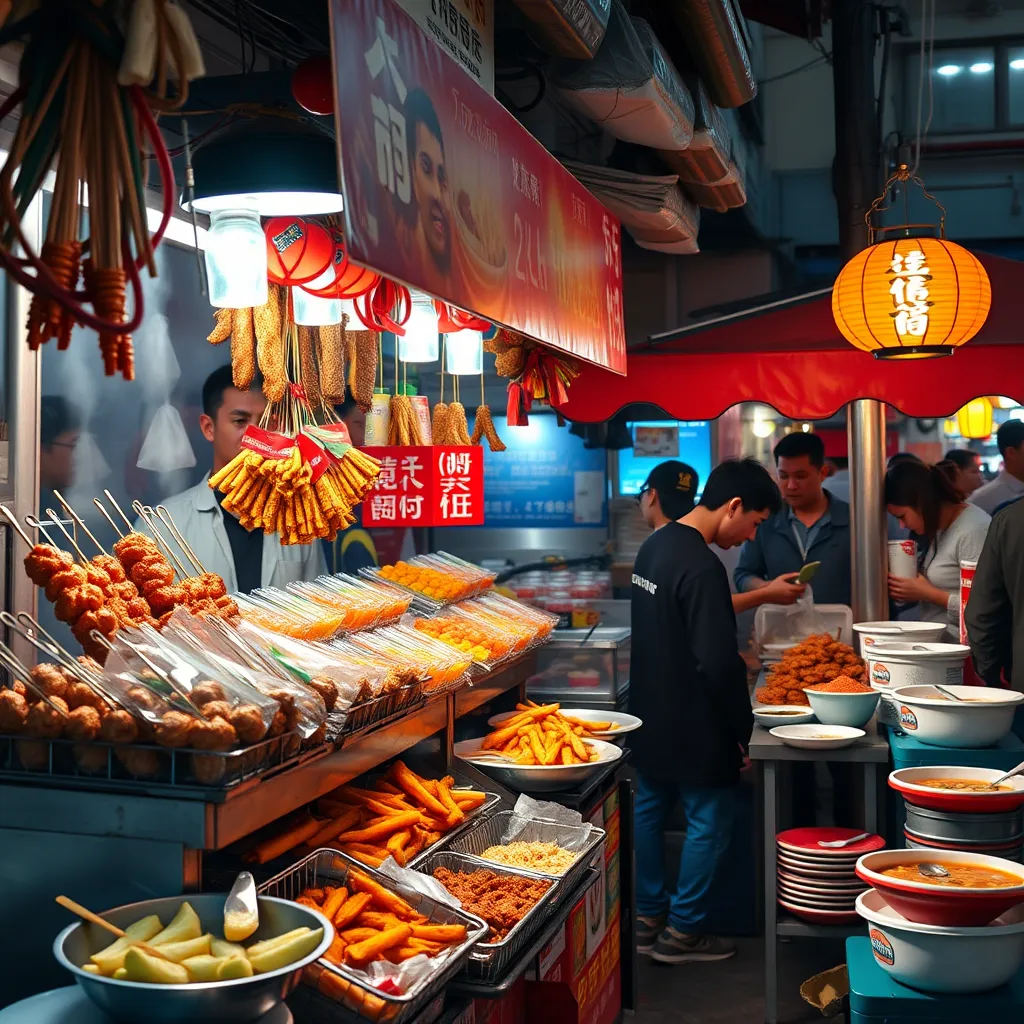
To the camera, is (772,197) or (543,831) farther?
(772,197)

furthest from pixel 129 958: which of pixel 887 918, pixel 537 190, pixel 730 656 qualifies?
pixel 730 656

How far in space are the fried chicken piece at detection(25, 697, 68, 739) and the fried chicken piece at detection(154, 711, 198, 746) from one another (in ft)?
0.80

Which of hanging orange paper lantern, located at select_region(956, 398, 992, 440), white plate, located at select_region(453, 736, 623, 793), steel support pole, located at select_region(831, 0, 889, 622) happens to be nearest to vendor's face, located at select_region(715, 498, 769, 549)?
white plate, located at select_region(453, 736, 623, 793)

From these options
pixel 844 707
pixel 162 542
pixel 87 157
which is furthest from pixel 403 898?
pixel 844 707

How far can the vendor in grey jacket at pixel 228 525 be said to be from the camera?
5.33 meters

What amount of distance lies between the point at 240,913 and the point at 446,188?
1739 mm

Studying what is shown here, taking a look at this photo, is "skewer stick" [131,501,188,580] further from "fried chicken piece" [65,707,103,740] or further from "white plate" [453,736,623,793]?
"white plate" [453,736,623,793]

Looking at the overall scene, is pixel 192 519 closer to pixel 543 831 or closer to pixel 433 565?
pixel 433 565

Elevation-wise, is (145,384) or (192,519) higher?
(145,384)

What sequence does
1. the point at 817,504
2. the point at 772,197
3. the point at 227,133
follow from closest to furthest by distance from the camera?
the point at 227,133 < the point at 817,504 < the point at 772,197

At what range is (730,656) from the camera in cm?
550

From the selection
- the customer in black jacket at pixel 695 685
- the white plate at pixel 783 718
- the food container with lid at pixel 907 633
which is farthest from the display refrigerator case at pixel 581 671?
the food container with lid at pixel 907 633

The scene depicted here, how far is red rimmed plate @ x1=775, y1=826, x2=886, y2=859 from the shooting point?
186 inches

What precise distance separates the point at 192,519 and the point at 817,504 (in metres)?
4.06
